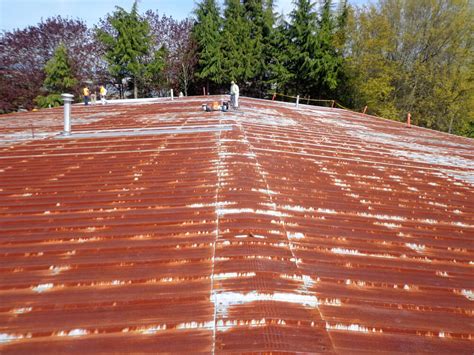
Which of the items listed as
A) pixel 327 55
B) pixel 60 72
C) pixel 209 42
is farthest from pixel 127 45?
pixel 327 55

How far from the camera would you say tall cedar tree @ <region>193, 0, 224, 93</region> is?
116 feet

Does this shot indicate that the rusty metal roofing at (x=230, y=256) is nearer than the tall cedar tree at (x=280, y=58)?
Yes

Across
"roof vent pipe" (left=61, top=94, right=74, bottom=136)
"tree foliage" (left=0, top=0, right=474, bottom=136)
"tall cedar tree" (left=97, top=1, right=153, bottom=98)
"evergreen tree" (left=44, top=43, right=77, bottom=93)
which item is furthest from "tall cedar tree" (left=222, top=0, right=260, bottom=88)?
"roof vent pipe" (left=61, top=94, right=74, bottom=136)

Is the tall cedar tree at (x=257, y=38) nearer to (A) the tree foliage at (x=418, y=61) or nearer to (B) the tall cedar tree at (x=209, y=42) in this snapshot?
(B) the tall cedar tree at (x=209, y=42)

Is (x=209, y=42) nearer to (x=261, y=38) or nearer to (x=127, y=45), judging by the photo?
(x=261, y=38)

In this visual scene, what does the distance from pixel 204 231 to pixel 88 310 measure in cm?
118

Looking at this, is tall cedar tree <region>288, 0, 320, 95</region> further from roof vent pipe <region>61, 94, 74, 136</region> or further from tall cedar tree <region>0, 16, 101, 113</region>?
roof vent pipe <region>61, 94, 74, 136</region>

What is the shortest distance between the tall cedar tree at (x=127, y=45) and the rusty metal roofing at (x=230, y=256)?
3110cm

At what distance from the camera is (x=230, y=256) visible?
8.15 ft

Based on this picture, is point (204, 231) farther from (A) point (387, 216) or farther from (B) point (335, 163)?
(B) point (335, 163)

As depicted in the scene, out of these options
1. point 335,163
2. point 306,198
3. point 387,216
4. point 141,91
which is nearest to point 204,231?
point 306,198

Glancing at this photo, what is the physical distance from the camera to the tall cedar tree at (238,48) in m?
35.6

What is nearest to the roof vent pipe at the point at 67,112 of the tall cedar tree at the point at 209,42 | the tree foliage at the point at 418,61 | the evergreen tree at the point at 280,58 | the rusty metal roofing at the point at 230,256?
the rusty metal roofing at the point at 230,256

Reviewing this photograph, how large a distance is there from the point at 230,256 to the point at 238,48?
121 feet
